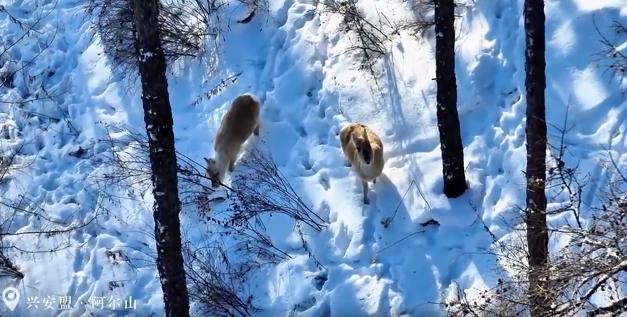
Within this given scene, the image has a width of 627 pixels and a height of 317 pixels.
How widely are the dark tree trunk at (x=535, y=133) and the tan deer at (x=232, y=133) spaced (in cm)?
495

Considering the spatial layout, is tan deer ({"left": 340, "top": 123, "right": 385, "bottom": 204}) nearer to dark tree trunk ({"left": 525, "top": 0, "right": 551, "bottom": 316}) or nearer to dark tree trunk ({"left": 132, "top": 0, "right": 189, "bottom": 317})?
dark tree trunk ({"left": 525, "top": 0, "right": 551, "bottom": 316})

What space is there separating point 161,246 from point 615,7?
7.03 m

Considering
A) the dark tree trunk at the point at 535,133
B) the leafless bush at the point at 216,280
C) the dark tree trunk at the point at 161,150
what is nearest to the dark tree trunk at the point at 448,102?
the dark tree trunk at the point at 535,133

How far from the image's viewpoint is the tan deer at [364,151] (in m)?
10.7

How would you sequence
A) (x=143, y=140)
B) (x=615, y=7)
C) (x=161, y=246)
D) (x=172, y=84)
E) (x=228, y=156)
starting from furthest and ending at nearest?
(x=172, y=84)
(x=143, y=140)
(x=228, y=156)
(x=615, y=7)
(x=161, y=246)

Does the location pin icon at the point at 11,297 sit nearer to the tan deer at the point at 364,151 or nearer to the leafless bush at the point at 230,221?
the leafless bush at the point at 230,221

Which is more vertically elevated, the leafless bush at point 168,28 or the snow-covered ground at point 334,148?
the leafless bush at point 168,28

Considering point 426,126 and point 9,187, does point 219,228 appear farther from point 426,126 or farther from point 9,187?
point 9,187

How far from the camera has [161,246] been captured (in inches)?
345

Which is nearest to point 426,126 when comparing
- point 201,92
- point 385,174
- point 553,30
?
point 385,174

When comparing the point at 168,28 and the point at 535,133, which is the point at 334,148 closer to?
the point at 535,133

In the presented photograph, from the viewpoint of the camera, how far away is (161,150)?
836 cm

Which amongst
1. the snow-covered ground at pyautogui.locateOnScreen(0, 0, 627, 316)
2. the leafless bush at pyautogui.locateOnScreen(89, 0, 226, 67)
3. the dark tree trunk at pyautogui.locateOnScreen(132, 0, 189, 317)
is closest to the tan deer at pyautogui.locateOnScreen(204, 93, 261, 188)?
the snow-covered ground at pyautogui.locateOnScreen(0, 0, 627, 316)

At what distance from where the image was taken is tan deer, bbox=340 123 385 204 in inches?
422
